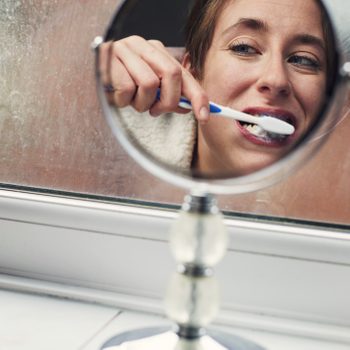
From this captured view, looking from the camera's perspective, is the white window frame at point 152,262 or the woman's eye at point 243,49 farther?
the white window frame at point 152,262

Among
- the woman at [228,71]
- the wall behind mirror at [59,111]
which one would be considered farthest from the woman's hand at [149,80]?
the wall behind mirror at [59,111]

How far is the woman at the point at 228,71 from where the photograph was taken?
0.55 meters

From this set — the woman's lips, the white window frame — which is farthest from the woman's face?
the white window frame

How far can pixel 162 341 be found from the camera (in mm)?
604

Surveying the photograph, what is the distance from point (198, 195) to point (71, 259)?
29 cm

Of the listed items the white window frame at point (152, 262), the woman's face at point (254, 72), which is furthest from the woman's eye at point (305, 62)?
the white window frame at point (152, 262)

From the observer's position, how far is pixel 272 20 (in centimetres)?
56

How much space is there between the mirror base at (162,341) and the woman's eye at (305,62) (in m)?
0.27

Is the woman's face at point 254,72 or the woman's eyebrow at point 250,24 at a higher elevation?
the woman's eyebrow at point 250,24

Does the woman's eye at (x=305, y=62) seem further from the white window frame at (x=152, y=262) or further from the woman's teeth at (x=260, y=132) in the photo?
the white window frame at (x=152, y=262)

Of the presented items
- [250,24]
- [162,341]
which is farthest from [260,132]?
[162,341]

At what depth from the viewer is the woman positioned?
1.81 ft

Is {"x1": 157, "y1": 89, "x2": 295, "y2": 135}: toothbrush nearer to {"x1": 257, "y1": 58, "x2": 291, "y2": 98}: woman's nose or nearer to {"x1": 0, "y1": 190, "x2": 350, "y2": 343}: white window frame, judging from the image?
{"x1": 257, "y1": 58, "x2": 291, "y2": 98}: woman's nose

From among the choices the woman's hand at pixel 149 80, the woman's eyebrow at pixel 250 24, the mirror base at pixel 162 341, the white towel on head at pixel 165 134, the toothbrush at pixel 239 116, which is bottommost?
the mirror base at pixel 162 341
